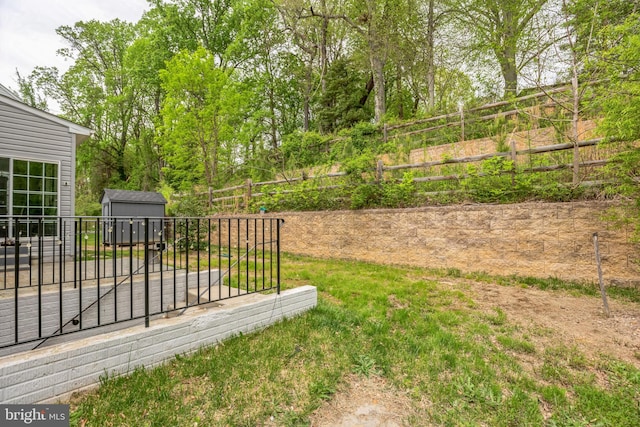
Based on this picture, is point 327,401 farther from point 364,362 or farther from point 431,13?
point 431,13

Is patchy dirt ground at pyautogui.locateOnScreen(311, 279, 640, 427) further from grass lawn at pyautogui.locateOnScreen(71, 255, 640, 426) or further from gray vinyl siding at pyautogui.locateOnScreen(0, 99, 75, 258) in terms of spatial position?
gray vinyl siding at pyautogui.locateOnScreen(0, 99, 75, 258)

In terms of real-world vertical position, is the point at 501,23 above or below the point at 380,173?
above

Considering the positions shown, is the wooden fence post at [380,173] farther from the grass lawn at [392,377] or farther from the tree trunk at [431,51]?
the tree trunk at [431,51]

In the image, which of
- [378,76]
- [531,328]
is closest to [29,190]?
[531,328]

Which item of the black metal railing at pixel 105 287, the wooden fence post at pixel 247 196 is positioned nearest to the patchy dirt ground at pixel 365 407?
the black metal railing at pixel 105 287

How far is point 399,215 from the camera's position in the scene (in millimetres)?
7039

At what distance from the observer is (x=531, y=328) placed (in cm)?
334

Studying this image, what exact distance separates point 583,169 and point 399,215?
138 inches

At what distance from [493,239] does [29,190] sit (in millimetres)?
10981

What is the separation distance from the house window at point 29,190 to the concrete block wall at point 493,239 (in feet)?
23.9

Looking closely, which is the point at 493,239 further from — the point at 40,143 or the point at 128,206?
the point at 40,143

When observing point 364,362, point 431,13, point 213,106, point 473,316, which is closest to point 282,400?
point 364,362

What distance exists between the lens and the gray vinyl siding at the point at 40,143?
6.75 meters

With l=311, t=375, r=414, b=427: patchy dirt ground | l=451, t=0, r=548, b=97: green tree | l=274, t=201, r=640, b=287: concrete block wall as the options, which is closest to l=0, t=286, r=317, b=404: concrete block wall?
l=311, t=375, r=414, b=427: patchy dirt ground
